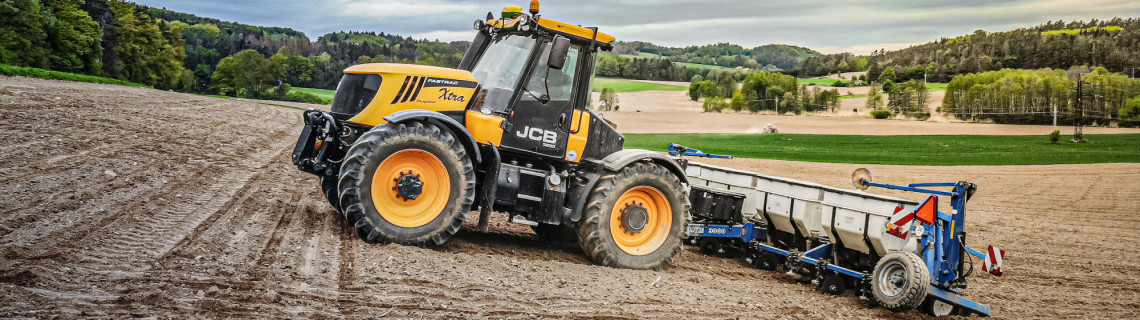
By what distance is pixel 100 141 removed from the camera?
44.9 ft

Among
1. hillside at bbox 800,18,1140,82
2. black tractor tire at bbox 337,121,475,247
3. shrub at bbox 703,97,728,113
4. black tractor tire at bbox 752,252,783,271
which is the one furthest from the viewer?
shrub at bbox 703,97,728,113

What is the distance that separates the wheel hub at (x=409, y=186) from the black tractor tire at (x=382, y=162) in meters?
0.26

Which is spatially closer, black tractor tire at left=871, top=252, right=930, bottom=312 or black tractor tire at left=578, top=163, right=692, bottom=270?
black tractor tire at left=871, top=252, right=930, bottom=312

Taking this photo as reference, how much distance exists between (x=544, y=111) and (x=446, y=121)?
1.18 meters

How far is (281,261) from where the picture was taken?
664 centimetres

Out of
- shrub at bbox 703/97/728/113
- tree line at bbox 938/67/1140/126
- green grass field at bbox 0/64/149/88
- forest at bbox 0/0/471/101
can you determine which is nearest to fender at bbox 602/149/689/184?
forest at bbox 0/0/471/101

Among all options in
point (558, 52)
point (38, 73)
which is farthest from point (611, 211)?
point (38, 73)

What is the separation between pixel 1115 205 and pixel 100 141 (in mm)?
22822

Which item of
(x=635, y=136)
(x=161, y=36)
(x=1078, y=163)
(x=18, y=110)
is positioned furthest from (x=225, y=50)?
(x=1078, y=163)

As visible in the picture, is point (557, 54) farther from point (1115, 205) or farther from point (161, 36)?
point (161, 36)

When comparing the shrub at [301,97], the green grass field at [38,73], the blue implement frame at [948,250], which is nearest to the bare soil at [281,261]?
the blue implement frame at [948,250]

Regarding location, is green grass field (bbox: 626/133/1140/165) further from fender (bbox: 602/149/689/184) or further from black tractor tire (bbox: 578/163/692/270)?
black tractor tire (bbox: 578/163/692/270)

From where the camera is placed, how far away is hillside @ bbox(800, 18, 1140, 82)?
49344mm

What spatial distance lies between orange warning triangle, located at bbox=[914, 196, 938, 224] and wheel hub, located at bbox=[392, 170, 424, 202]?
16.5 feet
